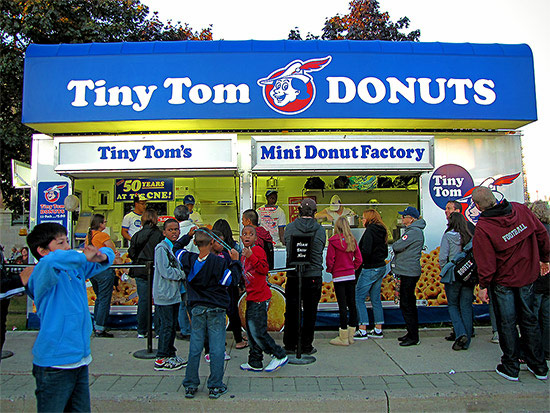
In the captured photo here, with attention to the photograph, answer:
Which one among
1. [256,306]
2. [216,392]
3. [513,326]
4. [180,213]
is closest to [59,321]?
[216,392]

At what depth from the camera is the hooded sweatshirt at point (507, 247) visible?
15.3 ft

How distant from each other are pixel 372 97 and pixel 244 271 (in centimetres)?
398

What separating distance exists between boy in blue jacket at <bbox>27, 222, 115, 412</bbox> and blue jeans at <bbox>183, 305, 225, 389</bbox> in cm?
128

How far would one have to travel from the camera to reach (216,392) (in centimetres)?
426

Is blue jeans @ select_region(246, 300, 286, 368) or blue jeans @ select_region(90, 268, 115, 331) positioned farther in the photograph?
blue jeans @ select_region(90, 268, 115, 331)

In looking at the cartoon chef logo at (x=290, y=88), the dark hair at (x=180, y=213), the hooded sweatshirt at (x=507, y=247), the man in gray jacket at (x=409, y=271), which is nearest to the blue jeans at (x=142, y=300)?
the dark hair at (x=180, y=213)

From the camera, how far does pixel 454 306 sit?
19.5ft

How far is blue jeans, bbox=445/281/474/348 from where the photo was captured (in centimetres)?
585

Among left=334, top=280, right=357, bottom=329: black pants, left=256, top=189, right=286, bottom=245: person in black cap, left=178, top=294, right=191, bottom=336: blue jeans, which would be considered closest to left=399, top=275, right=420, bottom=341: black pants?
left=334, top=280, right=357, bottom=329: black pants

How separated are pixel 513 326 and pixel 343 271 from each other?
7.02 feet

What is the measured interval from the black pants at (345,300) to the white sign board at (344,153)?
203 cm

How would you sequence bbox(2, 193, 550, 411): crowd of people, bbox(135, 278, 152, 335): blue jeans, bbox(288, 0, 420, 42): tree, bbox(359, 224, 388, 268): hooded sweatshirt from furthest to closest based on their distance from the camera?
bbox(288, 0, 420, 42): tree < bbox(359, 224, 388, 268): hooded sweatshirt < bbox(135, 278, 152, 335): blue jeans < bbox(2, 193, 550, 411): crowd of people

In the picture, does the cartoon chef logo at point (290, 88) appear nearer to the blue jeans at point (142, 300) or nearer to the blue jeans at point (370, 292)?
the blue jeans at point (370, 292)

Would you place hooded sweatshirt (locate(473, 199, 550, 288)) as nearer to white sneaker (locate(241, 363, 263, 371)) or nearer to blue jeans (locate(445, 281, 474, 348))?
blue jeans (locate(445, 281, 474, 348))
